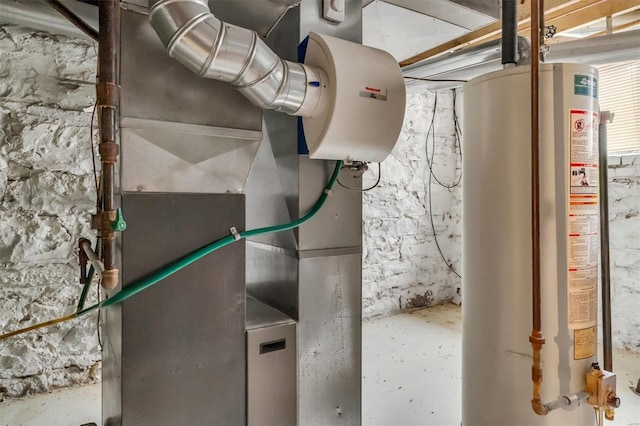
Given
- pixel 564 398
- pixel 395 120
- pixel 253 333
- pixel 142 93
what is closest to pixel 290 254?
pixel 253 333

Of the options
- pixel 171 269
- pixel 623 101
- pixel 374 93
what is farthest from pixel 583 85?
pixel 623 101

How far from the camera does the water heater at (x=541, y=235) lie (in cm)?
106

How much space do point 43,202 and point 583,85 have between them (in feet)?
7.39

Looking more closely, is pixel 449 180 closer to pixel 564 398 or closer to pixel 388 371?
pixel 388 371

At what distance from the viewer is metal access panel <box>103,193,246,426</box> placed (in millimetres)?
1102

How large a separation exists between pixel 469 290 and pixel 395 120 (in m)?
0.61

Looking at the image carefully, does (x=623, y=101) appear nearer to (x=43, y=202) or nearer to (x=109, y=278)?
(x=109, y=278)

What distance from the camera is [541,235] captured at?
1078 millimetres

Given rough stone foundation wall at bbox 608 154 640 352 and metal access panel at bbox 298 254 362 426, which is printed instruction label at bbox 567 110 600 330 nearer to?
metal access panel at bbox 298 254 362 426

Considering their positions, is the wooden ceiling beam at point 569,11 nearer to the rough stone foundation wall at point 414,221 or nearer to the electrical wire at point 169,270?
the rough stone foundation wall at point 414,221

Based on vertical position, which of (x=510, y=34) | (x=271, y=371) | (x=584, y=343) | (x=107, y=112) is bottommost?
(x=271, y=371)

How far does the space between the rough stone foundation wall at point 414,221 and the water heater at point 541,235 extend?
6.38ft

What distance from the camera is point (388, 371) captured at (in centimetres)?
227

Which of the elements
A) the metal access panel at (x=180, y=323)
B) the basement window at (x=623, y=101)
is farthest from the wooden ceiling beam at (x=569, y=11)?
the metal access panel at (x=180, y=323)
